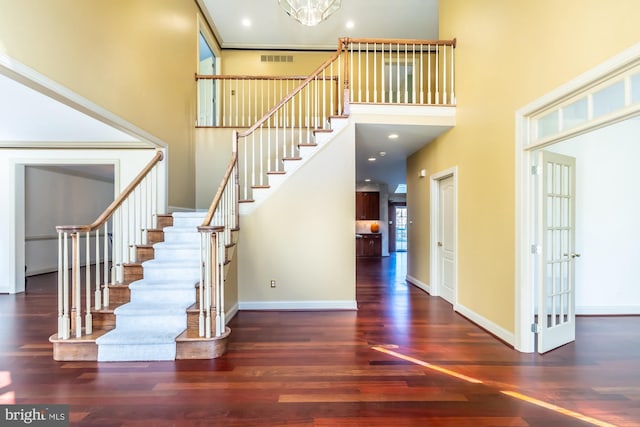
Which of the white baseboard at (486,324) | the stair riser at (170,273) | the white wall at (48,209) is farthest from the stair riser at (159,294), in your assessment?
the white wall at (48,209)

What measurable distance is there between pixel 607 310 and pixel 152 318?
5.60 metres

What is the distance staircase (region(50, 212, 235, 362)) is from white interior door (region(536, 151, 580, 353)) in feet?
10.2

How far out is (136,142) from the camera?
4422 mm

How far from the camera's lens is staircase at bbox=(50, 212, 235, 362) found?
9.15 feet

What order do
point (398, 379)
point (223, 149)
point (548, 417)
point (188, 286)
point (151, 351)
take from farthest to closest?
point (223, 149) < point (188, 286) < point (151, 351) < point (398, 379) < point (548, 417)

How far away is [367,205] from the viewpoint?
11008mm

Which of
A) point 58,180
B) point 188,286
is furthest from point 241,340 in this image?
point 58,180

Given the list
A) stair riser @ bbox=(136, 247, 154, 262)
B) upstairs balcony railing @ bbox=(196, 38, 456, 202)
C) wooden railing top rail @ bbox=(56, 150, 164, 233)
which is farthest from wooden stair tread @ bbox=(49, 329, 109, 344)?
upstairs balcony railing @ bbox=(196, 38, 456, 202)

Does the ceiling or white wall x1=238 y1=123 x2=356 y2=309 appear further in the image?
the ceiling

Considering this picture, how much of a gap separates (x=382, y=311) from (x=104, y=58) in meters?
4.51

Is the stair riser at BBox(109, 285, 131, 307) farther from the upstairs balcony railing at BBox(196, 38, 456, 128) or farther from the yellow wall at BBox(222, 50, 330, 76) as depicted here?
the yellow wall at BBox(222, 50, 330, 76)

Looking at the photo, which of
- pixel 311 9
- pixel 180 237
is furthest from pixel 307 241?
pixel 311 9

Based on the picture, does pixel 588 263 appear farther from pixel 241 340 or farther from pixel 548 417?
pixel 241 340

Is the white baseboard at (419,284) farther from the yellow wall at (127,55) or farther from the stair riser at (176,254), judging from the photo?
the yellow wall at (127,55)
